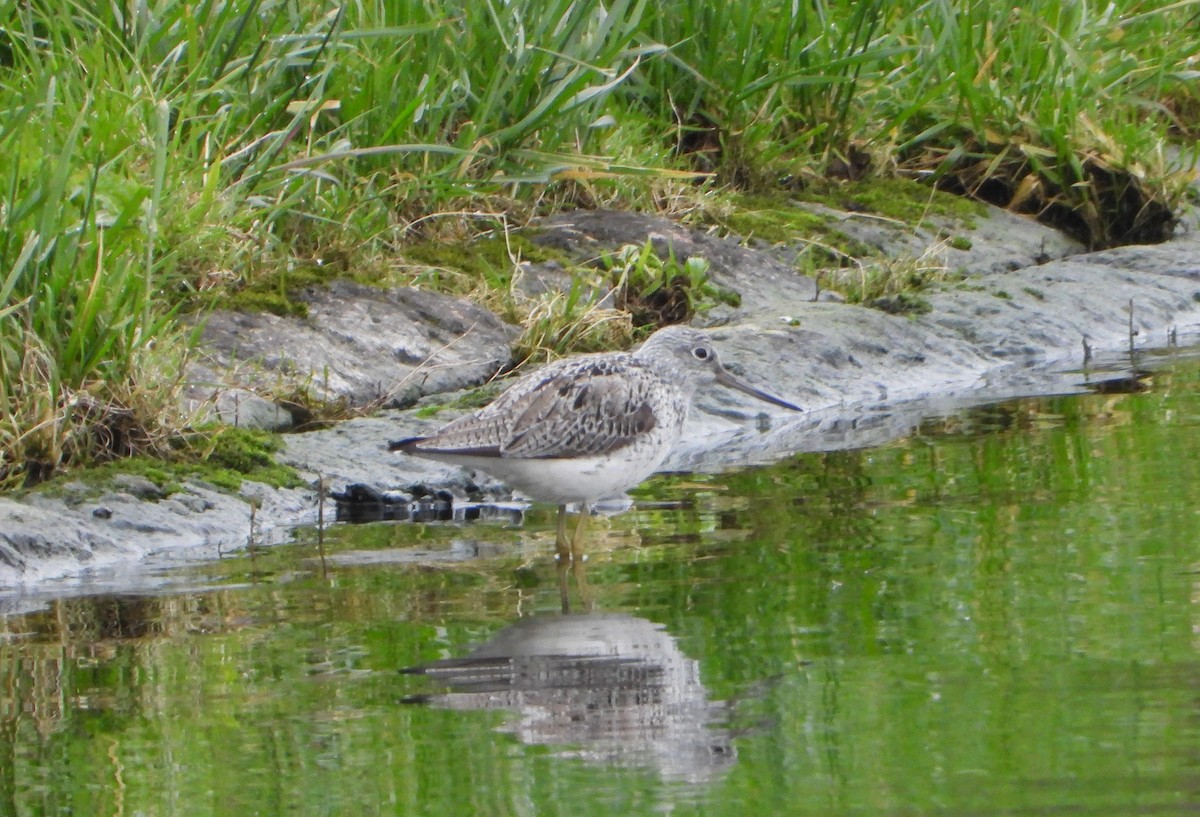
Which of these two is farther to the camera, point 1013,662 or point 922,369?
point 922,369

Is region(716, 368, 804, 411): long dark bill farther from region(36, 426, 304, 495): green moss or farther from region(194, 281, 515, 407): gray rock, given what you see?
region(36, 426, 304, 495): green moss

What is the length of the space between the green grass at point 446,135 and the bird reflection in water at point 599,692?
2135 mm

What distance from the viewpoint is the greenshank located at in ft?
20.0

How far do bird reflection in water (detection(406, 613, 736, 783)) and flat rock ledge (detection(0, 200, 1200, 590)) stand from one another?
1.47 m

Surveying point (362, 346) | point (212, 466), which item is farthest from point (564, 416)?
point (362, 346)

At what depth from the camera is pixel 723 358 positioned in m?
8.30

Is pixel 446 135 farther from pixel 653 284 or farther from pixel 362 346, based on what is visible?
pixel 362 346

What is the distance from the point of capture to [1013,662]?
13.8 feet

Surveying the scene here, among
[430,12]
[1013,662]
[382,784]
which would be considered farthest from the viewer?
[430,12]

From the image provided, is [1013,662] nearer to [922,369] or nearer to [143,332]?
[143,332]

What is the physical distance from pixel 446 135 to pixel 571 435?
10.6 ft

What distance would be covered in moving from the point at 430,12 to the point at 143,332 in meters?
3.16

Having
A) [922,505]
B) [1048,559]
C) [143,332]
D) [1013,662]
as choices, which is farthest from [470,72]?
[1013,662]

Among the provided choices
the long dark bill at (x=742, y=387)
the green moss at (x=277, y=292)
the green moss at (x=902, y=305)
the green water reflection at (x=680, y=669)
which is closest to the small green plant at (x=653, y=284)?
the green moss at (x=902, y=305)
